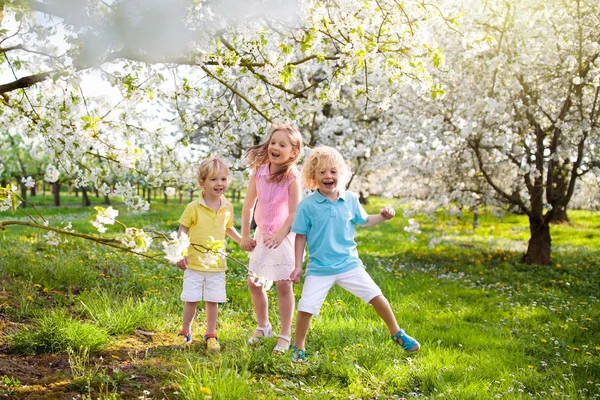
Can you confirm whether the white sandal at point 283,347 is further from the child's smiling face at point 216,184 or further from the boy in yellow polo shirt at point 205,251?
the child's smiling face at point 216,184

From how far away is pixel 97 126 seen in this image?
3.54 metres

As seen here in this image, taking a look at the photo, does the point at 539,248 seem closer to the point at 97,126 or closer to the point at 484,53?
the point at 484,53

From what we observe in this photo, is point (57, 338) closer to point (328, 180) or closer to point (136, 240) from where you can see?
point (136, 240)

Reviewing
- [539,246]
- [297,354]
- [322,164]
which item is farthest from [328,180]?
[539,246]

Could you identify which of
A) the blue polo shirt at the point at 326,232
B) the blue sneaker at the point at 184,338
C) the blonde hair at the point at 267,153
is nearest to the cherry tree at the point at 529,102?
the blonde hair at the point at 267,153

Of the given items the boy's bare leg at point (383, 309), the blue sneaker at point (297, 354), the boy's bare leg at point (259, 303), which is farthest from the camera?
the boy's bare leg at point (259, 303)

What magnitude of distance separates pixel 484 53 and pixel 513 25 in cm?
76

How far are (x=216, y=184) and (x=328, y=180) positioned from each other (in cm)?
93

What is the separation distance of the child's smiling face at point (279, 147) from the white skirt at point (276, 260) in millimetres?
613

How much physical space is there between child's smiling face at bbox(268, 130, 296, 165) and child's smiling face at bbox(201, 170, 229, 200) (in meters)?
0.41

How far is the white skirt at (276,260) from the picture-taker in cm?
424

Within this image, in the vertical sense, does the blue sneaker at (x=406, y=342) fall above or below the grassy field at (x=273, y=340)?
above

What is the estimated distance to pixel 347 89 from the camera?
15.4m

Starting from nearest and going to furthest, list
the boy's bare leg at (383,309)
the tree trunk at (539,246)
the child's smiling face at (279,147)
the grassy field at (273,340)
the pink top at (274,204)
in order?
the grassy field at (273,340), the boy's bare leg at (383,309), the child's smiling face at (279,147), the pink top at (274,204), the tree trunk at (539,246)
